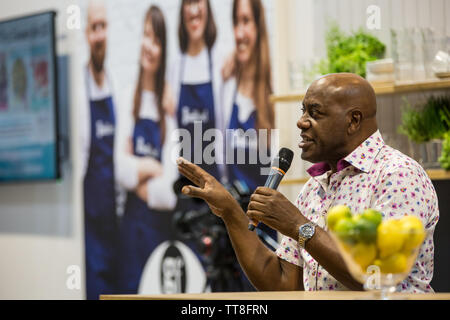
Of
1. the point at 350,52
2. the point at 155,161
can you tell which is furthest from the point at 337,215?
the point at 155,161

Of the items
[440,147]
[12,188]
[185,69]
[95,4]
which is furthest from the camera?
[12,188]

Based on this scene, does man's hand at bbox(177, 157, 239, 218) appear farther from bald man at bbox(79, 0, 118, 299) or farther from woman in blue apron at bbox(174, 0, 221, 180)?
bald man at bbox(79, 0, 118, 299)

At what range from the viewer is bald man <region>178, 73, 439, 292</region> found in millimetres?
2072

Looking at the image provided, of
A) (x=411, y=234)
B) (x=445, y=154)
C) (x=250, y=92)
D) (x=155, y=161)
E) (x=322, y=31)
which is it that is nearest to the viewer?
(x=411, y=234)

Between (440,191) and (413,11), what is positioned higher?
(413,11)

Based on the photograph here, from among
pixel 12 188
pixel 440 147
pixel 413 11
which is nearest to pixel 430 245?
pixel 440 147

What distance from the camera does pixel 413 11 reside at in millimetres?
3727

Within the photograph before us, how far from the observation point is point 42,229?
18.1 feet

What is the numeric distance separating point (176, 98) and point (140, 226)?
93 centimetres

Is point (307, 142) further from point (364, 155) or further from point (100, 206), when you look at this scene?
point (100, 206)

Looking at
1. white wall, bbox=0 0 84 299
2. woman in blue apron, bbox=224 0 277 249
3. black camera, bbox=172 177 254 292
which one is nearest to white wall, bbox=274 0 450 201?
woman in blue apron, bbox=224 0 277 249

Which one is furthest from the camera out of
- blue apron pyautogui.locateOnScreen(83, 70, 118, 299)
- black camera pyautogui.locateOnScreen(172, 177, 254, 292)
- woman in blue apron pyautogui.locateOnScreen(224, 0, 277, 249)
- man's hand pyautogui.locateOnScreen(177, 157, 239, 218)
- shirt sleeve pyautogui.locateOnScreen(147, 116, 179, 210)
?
blue apron pyautogui.locateOnScreen(83, 70, 118, 299)

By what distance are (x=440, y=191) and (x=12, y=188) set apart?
3.64 m
